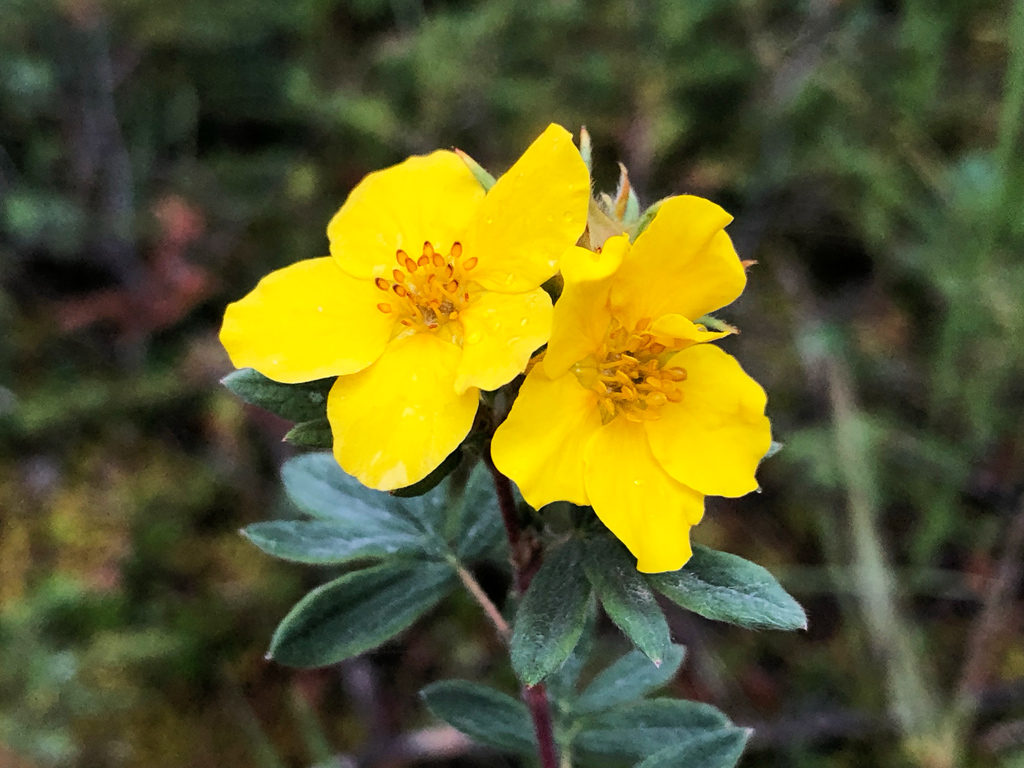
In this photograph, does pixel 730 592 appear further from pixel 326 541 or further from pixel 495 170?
pixel 495 170

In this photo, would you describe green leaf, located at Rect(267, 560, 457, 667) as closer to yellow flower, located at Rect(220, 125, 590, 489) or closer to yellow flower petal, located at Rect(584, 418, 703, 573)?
yellow flower, located at Rect(220, 125, 590, 489)

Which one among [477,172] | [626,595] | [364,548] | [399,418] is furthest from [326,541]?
[477,172]

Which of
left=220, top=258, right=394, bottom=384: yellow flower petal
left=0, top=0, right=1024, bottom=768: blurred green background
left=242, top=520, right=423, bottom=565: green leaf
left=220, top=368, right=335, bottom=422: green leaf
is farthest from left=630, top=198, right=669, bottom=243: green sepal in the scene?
left=0, top=0, right=1024, bottom=768: blurred green background

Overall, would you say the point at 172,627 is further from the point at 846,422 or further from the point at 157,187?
the point at 846,422

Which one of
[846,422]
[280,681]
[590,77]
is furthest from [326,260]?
[590,77]

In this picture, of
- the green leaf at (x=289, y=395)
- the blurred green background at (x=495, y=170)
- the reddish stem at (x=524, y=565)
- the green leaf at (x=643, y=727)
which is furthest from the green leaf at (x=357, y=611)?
the blurred green background at (x=495, y=170)
